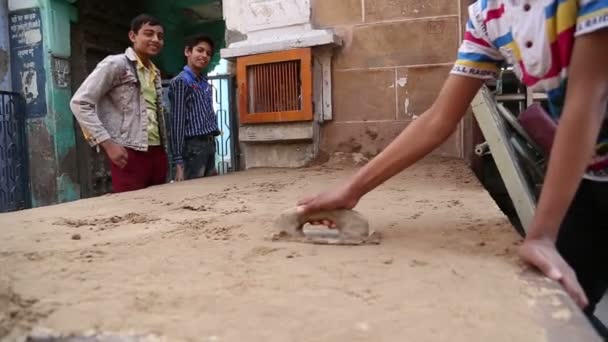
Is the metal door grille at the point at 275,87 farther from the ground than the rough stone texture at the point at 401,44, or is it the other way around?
the rough stone texture at the point at 401,44

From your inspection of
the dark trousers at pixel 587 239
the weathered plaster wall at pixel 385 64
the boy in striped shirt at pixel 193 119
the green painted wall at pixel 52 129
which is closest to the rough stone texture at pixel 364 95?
the weathered plaster wall at pixel 385 64

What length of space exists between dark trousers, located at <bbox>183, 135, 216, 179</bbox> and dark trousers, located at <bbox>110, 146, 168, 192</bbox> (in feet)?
1.58

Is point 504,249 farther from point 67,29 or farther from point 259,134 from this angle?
point 67,29

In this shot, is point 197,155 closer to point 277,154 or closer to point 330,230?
point 277,154

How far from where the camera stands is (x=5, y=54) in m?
4.66

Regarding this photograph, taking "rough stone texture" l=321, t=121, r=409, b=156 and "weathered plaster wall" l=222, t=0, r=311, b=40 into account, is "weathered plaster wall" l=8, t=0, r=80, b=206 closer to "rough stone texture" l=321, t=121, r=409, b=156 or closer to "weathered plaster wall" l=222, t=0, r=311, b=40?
"weathered plaster wall" l=222, t=0, r=311, b=40

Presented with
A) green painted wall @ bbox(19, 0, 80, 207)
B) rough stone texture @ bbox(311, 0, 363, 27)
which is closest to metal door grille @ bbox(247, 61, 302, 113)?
rough stone texture @ bbox(311, 0, 363, 27)

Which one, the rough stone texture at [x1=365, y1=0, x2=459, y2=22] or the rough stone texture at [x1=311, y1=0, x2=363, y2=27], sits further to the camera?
the rough stone texture at [x1=311, y1=0, x2=363, y2=27]

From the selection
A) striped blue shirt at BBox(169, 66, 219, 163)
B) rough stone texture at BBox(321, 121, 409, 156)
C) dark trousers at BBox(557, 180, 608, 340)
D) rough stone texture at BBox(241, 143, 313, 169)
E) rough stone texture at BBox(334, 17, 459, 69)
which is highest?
rough stone texture at BBox(334, 17, 459, 69)

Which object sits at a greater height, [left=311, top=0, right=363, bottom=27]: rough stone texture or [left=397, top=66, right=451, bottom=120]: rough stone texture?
[left=311, top=0, right=363, bottom=27]: rough stone texture

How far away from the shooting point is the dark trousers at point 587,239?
128 centimetres

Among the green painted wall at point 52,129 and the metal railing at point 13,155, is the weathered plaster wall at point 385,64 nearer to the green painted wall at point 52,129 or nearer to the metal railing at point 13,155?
the green painted wall at point 52,129

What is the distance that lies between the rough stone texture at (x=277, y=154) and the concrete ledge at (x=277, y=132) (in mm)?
63

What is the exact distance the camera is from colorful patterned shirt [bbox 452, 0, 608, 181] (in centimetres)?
93
